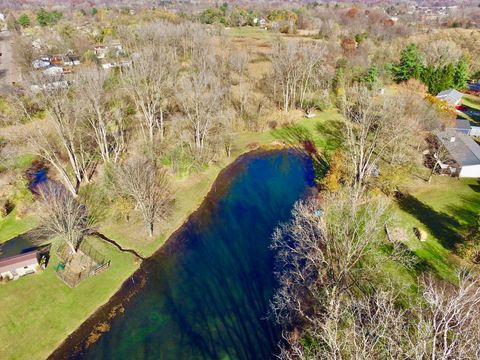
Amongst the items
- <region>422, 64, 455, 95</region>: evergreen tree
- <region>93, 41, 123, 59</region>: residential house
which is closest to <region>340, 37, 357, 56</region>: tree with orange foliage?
<region>422, 64, 455, 95</region>: evergreen tree

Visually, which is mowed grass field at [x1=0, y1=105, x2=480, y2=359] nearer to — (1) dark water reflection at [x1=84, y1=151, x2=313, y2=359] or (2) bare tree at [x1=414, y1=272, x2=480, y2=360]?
(1) dark water reflection at [x1=84, y1=151, x2=313, y2=359]

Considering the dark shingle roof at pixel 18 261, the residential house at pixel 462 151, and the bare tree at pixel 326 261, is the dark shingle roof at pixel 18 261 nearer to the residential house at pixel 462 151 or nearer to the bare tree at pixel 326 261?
the bare tree at pixel 326 261

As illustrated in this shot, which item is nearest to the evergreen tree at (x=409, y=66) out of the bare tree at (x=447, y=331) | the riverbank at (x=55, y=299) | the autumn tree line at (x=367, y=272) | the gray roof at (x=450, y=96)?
the gray roof at (x=450, y=96)

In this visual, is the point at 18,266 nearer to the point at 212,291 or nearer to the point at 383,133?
the point at 212,291

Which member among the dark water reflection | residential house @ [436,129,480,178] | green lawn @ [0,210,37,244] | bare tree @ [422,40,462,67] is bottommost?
the dark water reflection

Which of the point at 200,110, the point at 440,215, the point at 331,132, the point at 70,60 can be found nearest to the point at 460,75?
the point at 331,132

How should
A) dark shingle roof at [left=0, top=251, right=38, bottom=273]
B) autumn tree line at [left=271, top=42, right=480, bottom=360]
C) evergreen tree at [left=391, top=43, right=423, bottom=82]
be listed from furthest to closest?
evergreen tree at [left=391, top=43, right=423, bottom=82], dark shingle roof at [left=0, top=251, right=38, bottom=273], autumn tree line at [left=271, top=42, right=480, bottom=360]
